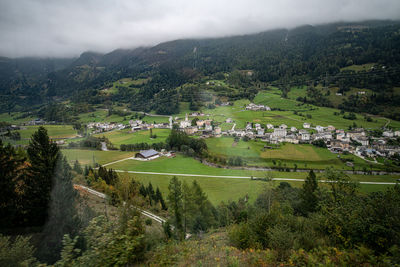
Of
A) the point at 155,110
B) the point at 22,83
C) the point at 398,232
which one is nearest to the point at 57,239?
the point at 398,232

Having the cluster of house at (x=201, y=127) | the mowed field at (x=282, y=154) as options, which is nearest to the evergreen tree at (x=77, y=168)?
the mowed field at (x=282, y=154)

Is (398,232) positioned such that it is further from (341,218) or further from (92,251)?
Result: (92,251)

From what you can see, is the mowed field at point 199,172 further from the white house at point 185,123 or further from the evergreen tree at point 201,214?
the white house at point 185,123

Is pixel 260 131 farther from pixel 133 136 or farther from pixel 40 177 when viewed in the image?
pixel 40 177

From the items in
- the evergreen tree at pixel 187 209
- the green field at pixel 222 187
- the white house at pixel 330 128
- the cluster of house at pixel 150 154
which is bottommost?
the green field at pixel 222 187

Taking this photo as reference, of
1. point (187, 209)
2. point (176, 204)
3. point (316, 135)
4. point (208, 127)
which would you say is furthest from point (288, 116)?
point (176, 204)

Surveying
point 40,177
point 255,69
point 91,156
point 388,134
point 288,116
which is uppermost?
point 255,69

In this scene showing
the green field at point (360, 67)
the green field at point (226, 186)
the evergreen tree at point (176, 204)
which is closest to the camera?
the evergreen tree at point (176, 204)
